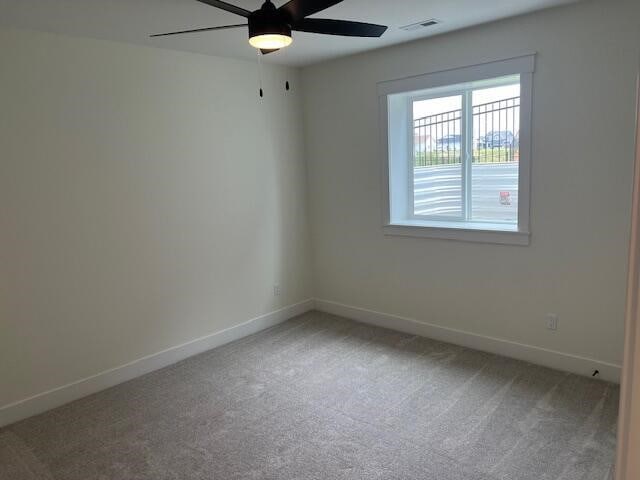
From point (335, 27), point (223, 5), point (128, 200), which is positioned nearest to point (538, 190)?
point (335, 27)

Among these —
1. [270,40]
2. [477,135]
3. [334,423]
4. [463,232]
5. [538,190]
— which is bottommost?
[334,423]

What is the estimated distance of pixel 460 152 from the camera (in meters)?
3.96

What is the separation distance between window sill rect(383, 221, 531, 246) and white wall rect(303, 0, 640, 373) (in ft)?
0.22

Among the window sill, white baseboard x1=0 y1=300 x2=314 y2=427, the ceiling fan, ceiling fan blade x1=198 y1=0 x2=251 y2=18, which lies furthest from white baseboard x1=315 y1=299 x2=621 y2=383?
ceiling fan blade x1=198 y1=0 x2=251 y2=18

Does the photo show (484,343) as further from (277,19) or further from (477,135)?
(277,19)

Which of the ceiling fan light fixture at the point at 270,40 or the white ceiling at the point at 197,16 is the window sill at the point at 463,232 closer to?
the white ceiling at the point at 197,16

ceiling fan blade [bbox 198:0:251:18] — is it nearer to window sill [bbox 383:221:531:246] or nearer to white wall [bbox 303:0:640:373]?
white wall [bbox 303:0:640:373]

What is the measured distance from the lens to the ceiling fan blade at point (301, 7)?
6.66 ft

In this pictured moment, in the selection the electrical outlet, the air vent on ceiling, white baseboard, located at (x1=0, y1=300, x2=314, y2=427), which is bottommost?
white baseboard, located at (x1=0, y1=300, x2=314, y2=427)

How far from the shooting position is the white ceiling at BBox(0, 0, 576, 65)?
262 centimetres

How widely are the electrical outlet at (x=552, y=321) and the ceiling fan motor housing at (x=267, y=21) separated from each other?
2670mm

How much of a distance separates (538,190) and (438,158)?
101 centimetres

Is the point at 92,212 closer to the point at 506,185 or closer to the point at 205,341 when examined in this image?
the point at 205,341

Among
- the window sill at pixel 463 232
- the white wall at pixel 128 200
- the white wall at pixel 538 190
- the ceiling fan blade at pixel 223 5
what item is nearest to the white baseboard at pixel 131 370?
the white wall at pixel 128 200
